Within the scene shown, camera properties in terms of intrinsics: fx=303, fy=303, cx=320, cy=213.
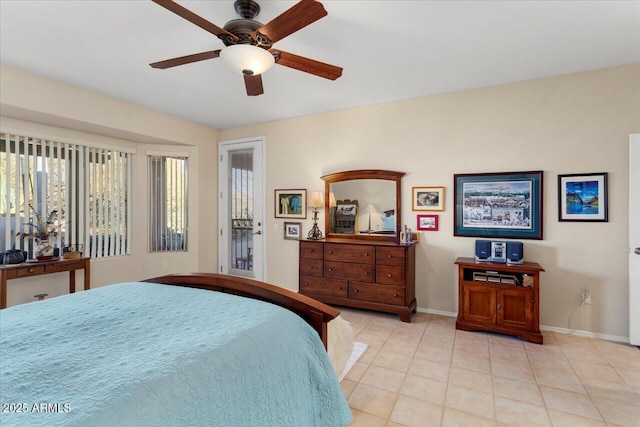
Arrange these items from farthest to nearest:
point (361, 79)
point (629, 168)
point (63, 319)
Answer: point (361, 79), point (629, 168), point (63, 319)

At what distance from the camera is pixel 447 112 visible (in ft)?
11.9

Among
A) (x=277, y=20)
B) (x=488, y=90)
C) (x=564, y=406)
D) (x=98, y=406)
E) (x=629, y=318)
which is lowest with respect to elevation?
(x=564, y=406)

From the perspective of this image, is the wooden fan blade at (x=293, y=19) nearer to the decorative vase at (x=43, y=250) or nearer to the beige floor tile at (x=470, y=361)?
the beige floor tile at (x=470, y=361)

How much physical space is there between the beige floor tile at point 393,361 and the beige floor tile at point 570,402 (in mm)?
933

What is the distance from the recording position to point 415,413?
6.30 feet

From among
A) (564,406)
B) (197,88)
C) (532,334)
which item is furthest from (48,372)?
(532,334)

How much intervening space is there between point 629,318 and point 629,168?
4.62 feet

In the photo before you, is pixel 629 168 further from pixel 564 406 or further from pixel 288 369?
pixel 288 369

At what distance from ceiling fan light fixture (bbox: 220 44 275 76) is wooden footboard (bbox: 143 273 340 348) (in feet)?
4.53

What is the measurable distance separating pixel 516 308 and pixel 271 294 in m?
2.57

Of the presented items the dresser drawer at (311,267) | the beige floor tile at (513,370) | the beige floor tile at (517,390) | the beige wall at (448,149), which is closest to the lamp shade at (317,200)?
the beige wall at (448,149)

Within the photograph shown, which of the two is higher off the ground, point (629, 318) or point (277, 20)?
point (277, 20)

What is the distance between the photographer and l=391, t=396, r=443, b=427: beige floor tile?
6.03 feet

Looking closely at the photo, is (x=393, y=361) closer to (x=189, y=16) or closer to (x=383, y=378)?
(x=383, y=378)
